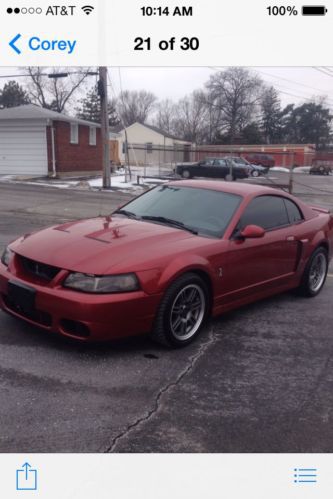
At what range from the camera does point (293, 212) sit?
220 inches

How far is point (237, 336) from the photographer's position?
443 centimetres

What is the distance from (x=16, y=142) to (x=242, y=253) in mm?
22019

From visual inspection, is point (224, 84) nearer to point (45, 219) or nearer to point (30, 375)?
point (45, 219)

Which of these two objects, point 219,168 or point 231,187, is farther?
point 219,168

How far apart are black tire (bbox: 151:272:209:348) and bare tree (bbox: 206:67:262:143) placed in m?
50.2

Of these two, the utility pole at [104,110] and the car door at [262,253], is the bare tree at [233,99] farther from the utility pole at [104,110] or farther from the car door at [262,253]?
the car door at [262,253]

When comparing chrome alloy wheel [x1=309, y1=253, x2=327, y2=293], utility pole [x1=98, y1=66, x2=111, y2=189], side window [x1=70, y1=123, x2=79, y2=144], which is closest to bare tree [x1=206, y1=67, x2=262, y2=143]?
side window [x1=70, y1=123, x2=79, y2=144]

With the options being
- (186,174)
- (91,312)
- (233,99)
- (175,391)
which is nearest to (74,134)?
(186,174)

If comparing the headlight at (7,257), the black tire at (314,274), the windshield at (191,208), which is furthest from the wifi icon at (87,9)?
the black tire at (314,274)

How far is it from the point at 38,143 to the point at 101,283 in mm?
21659

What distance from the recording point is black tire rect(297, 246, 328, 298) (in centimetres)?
567

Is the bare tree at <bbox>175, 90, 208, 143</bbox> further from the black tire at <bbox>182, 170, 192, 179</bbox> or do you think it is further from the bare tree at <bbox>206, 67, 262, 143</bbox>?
the black tire at <bbox>182, 170, 192, 179</bbox>

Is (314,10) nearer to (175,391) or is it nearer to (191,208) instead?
(191,208)

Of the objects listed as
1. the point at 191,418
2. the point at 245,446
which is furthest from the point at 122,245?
the point at 245,446
